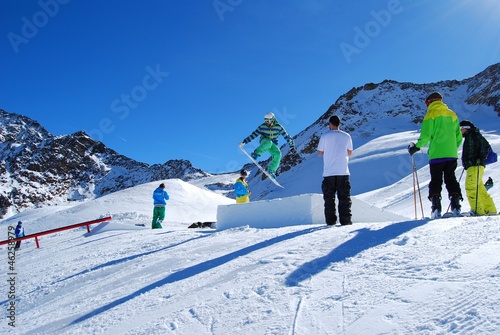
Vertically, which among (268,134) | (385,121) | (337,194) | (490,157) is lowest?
(337,194)

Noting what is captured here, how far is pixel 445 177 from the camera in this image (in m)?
5.72

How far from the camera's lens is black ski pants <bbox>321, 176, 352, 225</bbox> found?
6117 millimetres

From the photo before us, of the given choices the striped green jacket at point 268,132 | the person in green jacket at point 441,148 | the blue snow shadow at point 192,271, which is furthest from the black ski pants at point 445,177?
the striped green jacket at point 268,132

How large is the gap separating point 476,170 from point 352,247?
135 inches

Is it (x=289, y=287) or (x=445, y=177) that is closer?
(x=289, y=287)

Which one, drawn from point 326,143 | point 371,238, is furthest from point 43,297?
point 326,143

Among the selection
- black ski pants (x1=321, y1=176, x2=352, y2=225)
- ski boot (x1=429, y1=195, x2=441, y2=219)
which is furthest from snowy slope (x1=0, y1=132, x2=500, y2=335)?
ski boot (x1=429, y1=195, x2=441, y2=219)

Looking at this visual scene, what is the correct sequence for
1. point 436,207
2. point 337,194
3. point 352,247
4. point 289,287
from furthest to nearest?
point 337,194, point 436,207, point 352,247, point 289,287

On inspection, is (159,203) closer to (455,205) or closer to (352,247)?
(455,205)

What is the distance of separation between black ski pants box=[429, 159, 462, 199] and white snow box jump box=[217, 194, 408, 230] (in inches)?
87.9

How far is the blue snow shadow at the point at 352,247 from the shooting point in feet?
10.8

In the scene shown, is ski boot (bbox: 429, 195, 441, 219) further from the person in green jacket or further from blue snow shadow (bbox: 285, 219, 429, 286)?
blue snow shadow (bbox: 285, 219, 429, 286)

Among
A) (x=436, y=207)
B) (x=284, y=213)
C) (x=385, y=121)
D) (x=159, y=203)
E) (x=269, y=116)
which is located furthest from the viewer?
(x=385, y=121)

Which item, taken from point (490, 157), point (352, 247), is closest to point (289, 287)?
point (352, 247)
